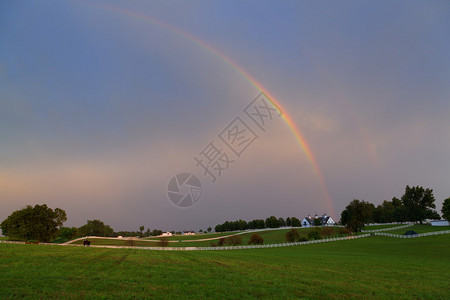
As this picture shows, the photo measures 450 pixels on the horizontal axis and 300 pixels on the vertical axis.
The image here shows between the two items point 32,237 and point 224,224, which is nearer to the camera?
point 32,237

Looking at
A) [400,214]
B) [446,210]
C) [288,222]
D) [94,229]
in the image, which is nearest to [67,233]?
[94,229]

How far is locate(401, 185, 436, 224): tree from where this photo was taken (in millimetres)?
110688

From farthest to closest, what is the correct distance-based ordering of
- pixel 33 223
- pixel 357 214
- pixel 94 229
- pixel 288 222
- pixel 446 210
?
pixel 288 222, pixel 94 229, pixel 357 214, pixel 446 210, pixel 33 223

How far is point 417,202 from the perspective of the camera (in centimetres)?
11519

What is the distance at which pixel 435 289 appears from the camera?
15297 millimetres

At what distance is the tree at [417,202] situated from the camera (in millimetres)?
110688

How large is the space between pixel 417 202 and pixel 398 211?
1099cm

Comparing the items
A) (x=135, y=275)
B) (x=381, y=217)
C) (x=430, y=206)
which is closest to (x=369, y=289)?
(x=135, y=275)

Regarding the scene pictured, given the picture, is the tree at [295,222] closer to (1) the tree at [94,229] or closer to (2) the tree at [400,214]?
(2) the tree at [400,214]

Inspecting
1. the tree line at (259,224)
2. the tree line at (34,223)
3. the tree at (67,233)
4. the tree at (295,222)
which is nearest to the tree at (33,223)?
the tree line at (34,223)

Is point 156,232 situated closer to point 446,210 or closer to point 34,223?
point 34,223

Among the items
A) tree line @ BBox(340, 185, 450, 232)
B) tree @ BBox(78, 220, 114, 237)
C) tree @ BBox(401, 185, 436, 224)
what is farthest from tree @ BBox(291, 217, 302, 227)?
tree @ BBox(78, 220, 114, 237)

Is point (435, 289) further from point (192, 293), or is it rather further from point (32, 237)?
point (32, 237)

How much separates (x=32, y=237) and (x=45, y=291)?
8433 cm
